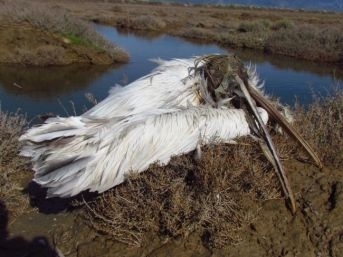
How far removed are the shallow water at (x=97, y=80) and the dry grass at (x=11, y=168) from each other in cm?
382

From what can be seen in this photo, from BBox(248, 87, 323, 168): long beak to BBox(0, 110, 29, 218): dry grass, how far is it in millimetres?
2754

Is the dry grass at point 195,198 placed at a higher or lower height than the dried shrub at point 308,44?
higher

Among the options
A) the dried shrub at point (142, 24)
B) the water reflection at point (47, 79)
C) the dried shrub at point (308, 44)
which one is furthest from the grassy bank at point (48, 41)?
the dried shrub at point (142, 24)

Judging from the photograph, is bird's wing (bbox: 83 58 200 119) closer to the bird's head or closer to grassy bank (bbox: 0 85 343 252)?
the bird's head

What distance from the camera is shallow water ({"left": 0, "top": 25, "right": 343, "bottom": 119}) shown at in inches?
529

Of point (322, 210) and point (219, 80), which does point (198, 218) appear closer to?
point (322, 210)

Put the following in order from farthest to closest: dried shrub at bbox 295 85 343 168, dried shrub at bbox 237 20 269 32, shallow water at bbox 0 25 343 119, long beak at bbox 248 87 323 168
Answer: dried shrub at bbox 237 20 269 32
shallow water at bbox 0 25 343 119
dried shrub at bbox 295 85 343 168
long beak at bbox 248 87 323 168

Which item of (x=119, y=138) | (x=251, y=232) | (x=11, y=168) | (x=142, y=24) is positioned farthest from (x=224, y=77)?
(x=142, y=24)

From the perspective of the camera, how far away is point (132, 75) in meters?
16.7

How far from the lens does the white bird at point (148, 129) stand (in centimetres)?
484

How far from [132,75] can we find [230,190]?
12.1 m

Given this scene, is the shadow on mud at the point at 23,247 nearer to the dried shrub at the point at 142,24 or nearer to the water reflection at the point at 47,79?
the water reflection at the point at 47,79

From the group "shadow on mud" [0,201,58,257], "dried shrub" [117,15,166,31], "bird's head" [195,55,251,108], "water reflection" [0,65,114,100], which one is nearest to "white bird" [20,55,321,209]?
"bird's head" [195,55,251,108]

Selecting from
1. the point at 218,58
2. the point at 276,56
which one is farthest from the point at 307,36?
the point at 218,58
